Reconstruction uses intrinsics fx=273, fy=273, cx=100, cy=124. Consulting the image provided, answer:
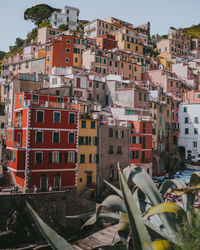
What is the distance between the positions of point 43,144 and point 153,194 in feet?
78.1

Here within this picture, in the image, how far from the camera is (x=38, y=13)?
93.9 meters

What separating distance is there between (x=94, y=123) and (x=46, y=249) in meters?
16.3

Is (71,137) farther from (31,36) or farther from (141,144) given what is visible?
(31,36)

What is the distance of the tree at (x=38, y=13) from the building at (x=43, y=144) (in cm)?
7049

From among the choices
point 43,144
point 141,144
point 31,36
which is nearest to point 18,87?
point 43,144

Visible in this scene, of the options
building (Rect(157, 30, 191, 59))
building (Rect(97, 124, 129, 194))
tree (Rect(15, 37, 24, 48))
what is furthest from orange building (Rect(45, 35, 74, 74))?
building (Rect(157, 30, 191, 59))

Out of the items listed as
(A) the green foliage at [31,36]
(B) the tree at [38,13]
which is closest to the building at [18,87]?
(A) the green foliage at [31,36]

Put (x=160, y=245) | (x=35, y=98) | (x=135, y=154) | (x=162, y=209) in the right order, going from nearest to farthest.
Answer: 1. (x=160, y=245)
2. (x=162, y=209)
3. (x=35, y=98)
4. (x=135, y=154)

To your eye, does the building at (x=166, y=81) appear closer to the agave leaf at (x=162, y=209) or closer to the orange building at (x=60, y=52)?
the orange building at (x=60, y=52)

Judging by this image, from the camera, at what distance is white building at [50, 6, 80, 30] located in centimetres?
8525

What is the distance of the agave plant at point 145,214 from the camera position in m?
5.09

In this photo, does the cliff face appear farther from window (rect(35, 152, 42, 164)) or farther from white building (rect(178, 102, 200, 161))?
white building (rect(178, 102, 200, 161))

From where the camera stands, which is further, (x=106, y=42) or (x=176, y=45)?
(x=176, y=45)

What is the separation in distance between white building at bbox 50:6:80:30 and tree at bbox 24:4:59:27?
584cm
